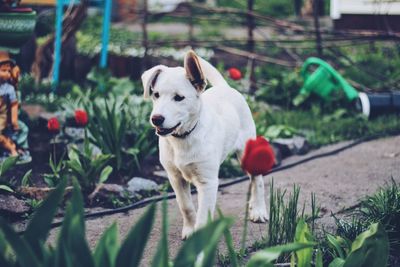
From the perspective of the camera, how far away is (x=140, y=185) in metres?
5.26

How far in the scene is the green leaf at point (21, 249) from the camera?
2432 mm

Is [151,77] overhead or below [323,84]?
overhead

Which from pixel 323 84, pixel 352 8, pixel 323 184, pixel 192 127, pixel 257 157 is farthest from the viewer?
pixel 352 8

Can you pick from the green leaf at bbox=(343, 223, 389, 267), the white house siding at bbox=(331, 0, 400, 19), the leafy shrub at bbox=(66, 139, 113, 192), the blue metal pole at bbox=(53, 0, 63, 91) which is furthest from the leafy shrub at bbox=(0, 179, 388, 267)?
the white house siding at bbox=(331, 0, 400, 19)

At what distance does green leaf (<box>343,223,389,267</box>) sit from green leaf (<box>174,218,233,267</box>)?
735mm

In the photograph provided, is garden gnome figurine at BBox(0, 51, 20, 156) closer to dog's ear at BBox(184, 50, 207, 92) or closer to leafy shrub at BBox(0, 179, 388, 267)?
dog's ear at BBox(184, 50, 207, 92)

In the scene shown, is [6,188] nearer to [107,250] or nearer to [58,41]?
[107,250]

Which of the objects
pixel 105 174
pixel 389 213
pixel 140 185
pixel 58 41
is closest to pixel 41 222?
pixel 389 213

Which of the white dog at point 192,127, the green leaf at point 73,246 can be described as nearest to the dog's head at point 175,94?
the white dog at point 192,127

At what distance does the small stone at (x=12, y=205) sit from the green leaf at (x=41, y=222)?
194 centimetres

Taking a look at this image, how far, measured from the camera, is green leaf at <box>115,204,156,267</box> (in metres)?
2.39

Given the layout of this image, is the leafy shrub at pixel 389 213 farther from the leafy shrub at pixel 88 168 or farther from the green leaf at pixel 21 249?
the green leaf at pixel 21 249

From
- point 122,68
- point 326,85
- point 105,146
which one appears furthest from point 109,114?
point 122,68

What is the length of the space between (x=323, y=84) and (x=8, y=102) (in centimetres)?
352
